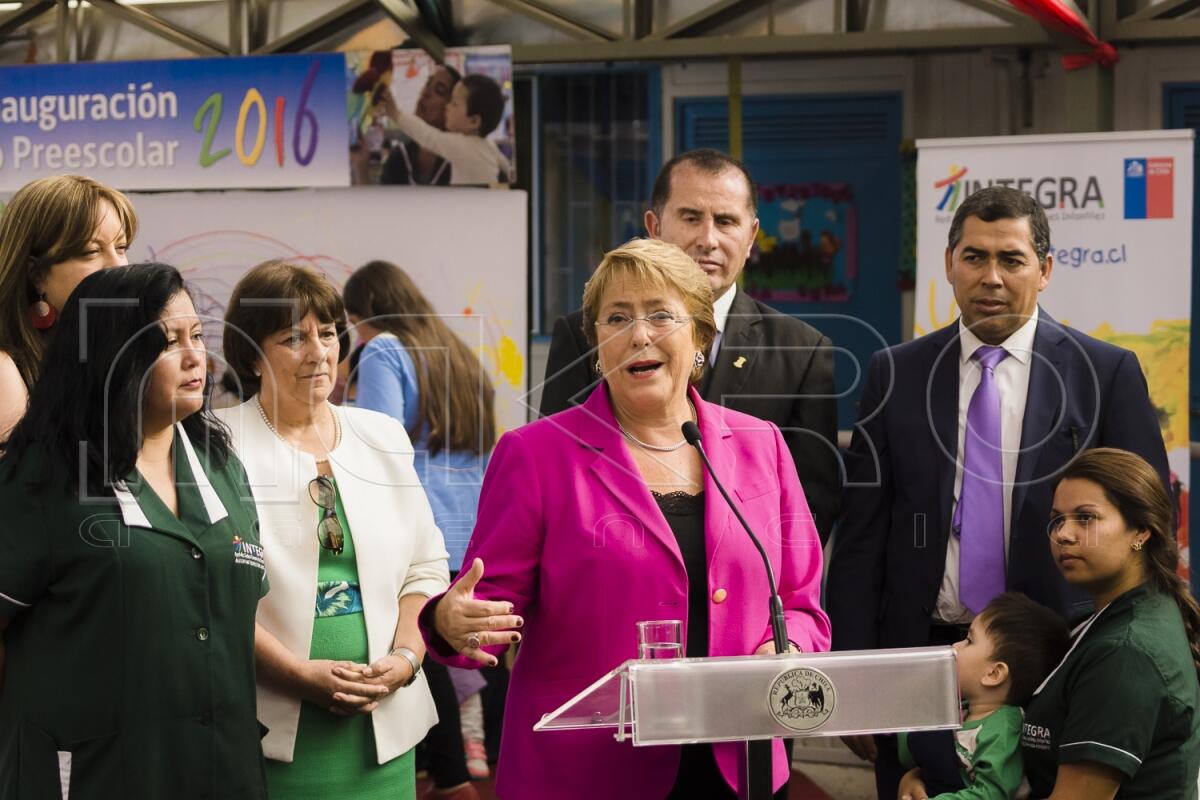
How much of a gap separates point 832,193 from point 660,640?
4624mm

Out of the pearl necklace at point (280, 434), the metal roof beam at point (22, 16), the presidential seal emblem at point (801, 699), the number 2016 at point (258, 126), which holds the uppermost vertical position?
the metal roof beam at point (22, 16)

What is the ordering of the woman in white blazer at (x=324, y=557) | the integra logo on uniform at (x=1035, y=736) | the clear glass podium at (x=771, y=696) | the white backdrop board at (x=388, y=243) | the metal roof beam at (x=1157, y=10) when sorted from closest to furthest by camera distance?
the clear glass podium at (x=771, y=696) < the integra logo on uniform at (x=1035, y=736) < the woman in white blazer at (x=324, y=557) < the white backdrop board at (x=388, y=243) < the metal roof beam at (x=1157, y=10)

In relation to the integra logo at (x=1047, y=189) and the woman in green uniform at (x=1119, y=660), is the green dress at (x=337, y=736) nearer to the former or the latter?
the woman in green uniform at (x=1119, y=660)

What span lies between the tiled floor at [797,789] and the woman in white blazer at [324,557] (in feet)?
6.79

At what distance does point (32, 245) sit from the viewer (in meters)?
2.28

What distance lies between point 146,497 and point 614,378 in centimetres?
72

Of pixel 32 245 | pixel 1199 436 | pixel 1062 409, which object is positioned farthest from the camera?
pixel 1199 436

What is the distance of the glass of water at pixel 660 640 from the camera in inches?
65.2

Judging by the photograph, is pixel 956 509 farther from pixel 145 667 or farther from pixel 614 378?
pixel 145 667

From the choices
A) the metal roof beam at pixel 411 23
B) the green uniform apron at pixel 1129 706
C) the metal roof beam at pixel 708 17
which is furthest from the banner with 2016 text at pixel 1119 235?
the green uniform apron at pixel 1129 706

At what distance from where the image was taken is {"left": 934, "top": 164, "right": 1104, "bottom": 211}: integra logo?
170 inches

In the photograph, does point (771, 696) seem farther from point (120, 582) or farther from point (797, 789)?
point (797, 789)

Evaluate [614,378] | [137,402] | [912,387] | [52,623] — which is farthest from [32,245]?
[912,387]

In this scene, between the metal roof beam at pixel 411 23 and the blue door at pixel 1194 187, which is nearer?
the metal roof beam at pixel 411 23
